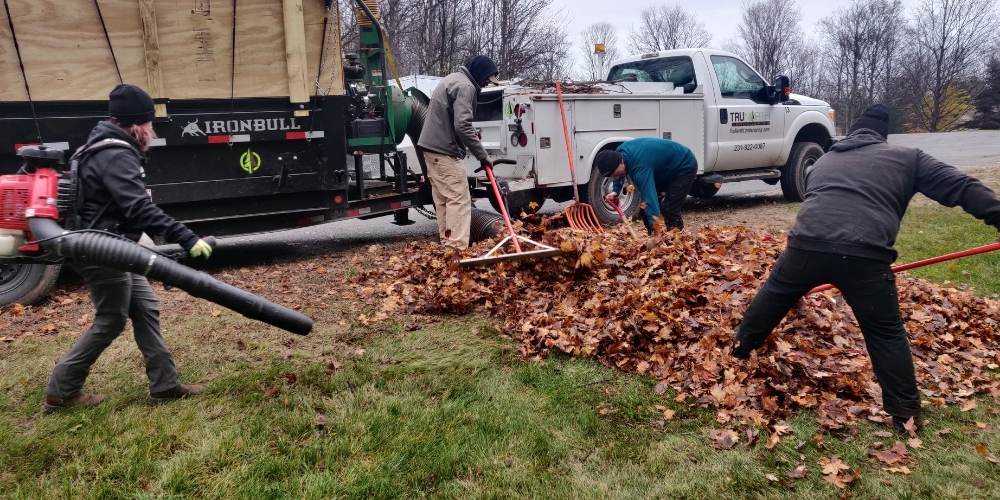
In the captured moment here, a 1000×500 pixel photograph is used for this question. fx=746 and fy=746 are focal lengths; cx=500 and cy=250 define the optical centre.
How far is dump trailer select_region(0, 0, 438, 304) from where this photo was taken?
258 inches

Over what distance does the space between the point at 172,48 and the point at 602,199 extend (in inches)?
208

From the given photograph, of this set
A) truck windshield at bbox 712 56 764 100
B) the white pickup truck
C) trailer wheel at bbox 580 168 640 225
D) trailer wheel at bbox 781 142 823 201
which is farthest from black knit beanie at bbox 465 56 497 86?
trailer wheel at bbox 781 142 823 201

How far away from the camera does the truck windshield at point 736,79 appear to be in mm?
10758

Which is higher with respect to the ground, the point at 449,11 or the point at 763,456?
the point at 449,11

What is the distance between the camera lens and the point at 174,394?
428cm

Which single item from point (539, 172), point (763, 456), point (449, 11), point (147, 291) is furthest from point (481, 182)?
point (449, 11)

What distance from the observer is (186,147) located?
285 inches

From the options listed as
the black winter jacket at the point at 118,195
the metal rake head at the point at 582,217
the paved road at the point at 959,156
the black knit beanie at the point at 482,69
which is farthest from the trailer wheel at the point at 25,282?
the paved road at the point at 959,156

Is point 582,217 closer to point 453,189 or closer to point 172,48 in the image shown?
point 453,189

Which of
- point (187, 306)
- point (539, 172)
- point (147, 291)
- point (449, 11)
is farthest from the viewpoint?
point (449, 11)

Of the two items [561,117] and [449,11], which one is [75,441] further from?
[449,11]

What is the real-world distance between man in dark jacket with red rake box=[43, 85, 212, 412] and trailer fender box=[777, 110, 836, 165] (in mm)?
9813

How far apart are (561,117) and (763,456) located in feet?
19.5

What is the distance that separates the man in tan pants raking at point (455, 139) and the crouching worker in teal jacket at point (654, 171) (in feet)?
4.23
